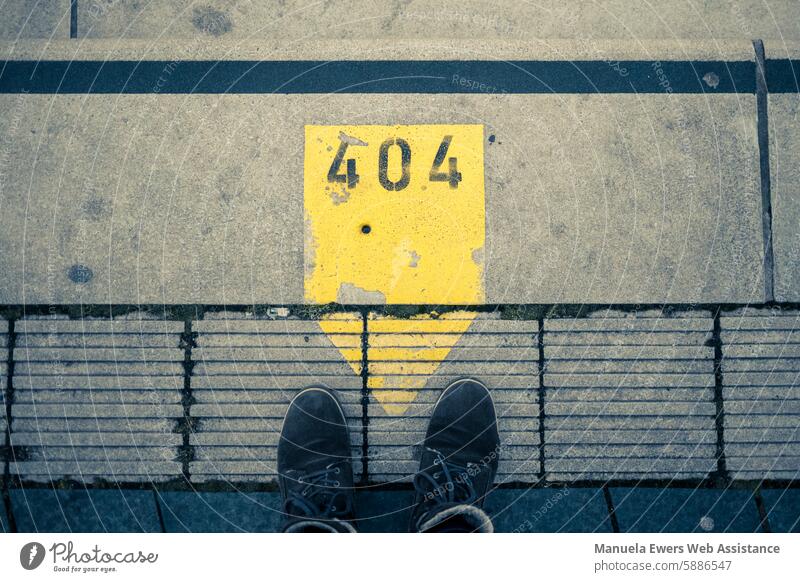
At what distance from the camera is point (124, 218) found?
338 cm

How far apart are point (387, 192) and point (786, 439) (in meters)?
2.58

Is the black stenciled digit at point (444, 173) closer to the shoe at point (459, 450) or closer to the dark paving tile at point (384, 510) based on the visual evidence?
the shoe at point (459, 450)

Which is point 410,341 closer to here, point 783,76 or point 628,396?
point 628,396

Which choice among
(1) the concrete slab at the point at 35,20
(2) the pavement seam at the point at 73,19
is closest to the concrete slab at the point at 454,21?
(2) the pavement seam at the point at 73,19

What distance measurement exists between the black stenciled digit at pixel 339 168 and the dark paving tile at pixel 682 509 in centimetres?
224

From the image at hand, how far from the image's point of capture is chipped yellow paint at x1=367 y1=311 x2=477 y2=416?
10.9ft

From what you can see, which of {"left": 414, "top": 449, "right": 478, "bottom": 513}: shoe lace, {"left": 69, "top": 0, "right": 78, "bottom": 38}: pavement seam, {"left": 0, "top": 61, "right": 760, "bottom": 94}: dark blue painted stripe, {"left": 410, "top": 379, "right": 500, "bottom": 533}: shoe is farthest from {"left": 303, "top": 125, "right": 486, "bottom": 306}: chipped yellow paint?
{"left": 69, "top": 0, "right": 78, "bottom": 38}: pavement seam

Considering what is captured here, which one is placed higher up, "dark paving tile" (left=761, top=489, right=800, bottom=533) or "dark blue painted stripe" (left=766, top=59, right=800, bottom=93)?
"dark blue painted stripe" (left=766, top=59, right=800, bottom=93)

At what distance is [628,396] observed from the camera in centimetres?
332

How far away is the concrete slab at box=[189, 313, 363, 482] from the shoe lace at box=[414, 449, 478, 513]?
374 mm

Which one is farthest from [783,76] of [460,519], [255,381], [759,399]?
[255,381]

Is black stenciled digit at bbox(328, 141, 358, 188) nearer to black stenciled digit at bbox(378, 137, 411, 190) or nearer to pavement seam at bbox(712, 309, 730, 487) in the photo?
black stenciled digit at bbox(378, 137, 411, 190)

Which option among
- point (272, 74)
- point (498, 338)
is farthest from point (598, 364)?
point (272, 74)

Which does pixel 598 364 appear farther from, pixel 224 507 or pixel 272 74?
pixel 272 74
